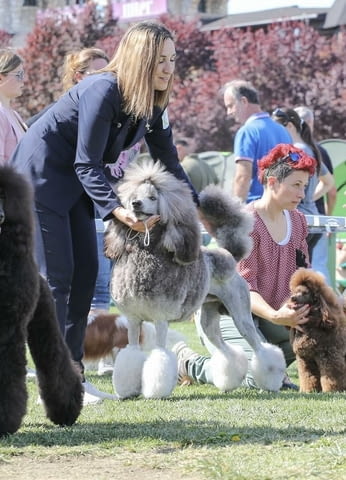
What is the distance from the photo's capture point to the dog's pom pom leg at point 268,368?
5.63 metres

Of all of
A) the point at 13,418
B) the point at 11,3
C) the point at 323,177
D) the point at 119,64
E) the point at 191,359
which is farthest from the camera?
the point at 11,3

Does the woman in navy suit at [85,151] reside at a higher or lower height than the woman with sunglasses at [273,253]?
higher

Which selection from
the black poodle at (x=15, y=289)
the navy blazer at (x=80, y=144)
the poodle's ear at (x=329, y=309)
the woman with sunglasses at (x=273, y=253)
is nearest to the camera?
the black poodle at (x=15, y=289)

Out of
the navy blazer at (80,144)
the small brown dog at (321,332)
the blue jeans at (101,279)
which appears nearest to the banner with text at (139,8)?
the blue jeans at (101,279)

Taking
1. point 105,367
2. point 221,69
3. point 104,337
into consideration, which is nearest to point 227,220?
point 104,337

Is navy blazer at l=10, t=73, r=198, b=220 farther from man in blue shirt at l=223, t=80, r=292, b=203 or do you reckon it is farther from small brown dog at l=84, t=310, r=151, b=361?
man in blue shirt at l=223, t=80, r=292, b=203

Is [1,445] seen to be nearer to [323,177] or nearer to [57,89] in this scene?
[323,177]

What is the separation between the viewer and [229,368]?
5590 millimetres

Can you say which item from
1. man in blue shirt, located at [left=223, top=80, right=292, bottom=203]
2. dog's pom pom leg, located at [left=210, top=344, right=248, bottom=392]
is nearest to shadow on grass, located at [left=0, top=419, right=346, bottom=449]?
dog's pom pom leg, located at [left=210, top=344, right=248, bottom=392]

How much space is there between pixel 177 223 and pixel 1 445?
1625 millimetres

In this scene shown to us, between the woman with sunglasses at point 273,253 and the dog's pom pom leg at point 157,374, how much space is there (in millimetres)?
661

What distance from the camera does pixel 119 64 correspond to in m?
4.74

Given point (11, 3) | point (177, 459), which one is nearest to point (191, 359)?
point (177, 459)

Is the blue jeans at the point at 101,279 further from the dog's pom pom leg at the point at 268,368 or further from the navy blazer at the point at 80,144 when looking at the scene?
the navy blazer at the point at 80,144
